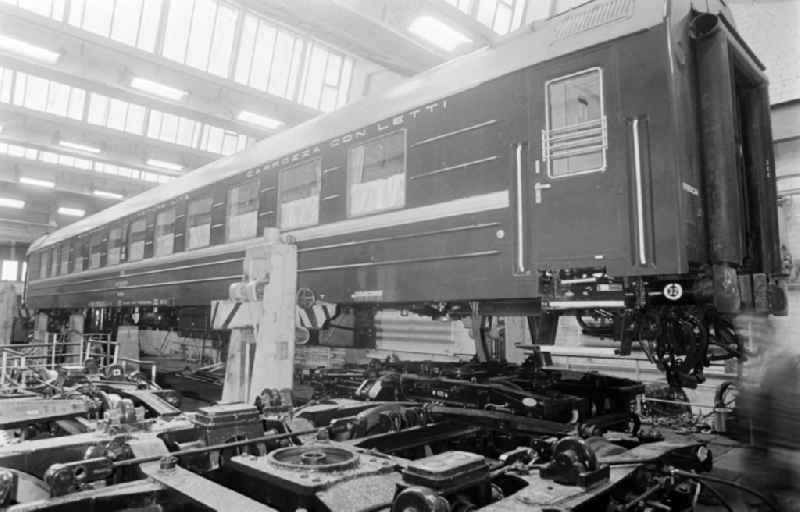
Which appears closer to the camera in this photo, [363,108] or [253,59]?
[363,108]

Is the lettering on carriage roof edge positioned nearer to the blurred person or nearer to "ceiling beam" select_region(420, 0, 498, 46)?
the blurred person

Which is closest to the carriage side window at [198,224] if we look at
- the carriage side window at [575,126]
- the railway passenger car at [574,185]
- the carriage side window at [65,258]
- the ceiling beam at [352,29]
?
the railway passenger car at [574,185]

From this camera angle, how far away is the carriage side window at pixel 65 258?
49.3 ft

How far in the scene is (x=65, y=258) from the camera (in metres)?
15.2

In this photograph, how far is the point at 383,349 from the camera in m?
11.9

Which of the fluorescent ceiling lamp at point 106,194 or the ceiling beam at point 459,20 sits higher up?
the ceiling beam at point 459,20

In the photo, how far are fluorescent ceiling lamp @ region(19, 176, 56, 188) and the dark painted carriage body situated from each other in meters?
14.0

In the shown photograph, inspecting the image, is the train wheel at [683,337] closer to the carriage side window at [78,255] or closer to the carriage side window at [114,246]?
the carriage side window at [114,246]

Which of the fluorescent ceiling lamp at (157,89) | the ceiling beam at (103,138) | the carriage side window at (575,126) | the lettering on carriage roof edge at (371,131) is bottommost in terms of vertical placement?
the carriage side window at (575,126)

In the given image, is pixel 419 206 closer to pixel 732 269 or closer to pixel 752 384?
pixel 732 269

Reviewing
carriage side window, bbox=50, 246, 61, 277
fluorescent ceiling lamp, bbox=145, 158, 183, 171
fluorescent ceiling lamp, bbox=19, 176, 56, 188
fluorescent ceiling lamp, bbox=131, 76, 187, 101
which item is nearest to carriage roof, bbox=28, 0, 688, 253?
fluorescent ceiling lamp, bbox=131, 76, 187, 101

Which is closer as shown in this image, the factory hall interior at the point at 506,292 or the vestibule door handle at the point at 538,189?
the factory hall interior at the point at 506,292

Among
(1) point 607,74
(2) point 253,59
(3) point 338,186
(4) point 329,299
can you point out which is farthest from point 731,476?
(2) point 253,59

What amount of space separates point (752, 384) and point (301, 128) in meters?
5.36
